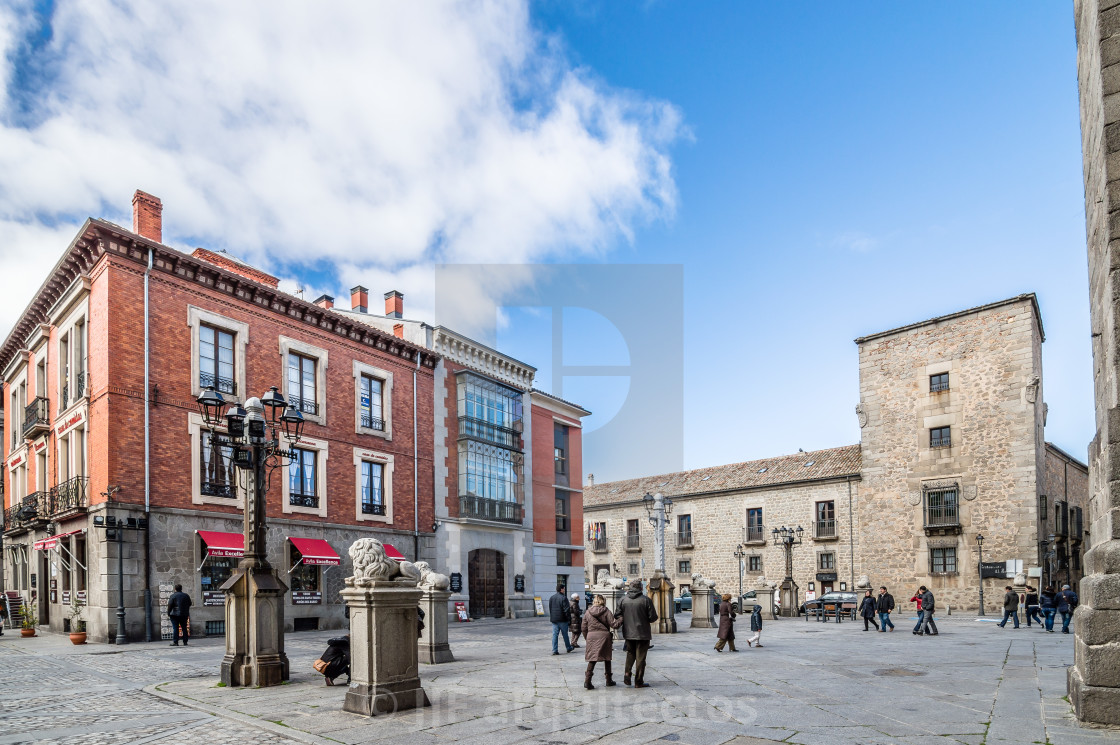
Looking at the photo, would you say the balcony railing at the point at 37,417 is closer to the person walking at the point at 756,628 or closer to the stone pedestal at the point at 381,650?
the stone pedestal at the point at 381,650

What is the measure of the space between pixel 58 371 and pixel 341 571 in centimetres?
1046

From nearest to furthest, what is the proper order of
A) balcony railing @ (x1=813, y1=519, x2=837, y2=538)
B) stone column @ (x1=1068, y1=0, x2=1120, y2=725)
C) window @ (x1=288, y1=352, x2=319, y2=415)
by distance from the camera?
stone column @ (x1=1068, y1=0, x2=1120, y2=725), window @ (x1=288, y1=352, x2=319, y2=415), balcony railing @ (x1=813, y1=519, x2=837, y2=538)

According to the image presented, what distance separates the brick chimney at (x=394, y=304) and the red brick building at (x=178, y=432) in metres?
3.15

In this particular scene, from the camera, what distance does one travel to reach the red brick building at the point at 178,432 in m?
19.3

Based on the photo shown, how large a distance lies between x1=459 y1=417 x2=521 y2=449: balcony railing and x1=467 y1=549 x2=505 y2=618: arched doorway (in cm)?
442

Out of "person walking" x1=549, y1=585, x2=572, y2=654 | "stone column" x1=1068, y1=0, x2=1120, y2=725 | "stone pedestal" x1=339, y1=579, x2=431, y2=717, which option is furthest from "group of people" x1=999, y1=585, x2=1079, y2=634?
"stone pedestal" x1=339, y1=579, x2=431, y2=717

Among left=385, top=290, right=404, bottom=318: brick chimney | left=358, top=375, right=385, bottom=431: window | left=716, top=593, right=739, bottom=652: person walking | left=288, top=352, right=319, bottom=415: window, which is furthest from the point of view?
left=385, top=290, right=404, bottom=318: brick chimney

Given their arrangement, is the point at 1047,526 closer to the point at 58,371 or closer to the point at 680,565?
the point at 680,565

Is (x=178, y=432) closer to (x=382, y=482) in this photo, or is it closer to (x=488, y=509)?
(x=382, y=482)

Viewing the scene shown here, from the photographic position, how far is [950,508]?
33.5 metres

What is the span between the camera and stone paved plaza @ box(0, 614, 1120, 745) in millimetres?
7691

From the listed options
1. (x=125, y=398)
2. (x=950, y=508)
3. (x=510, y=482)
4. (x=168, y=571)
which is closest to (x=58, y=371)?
(x=125, y=398)

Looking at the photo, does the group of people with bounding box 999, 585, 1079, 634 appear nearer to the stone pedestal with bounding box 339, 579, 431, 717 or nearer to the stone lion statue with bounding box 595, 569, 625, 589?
the stone lion statue with bounding box 595, 569, 625, 589

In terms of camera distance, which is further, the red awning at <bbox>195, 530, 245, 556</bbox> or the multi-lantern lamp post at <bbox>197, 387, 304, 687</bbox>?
the red awning at <bbox>195, 530, 245, 556</bbox>
